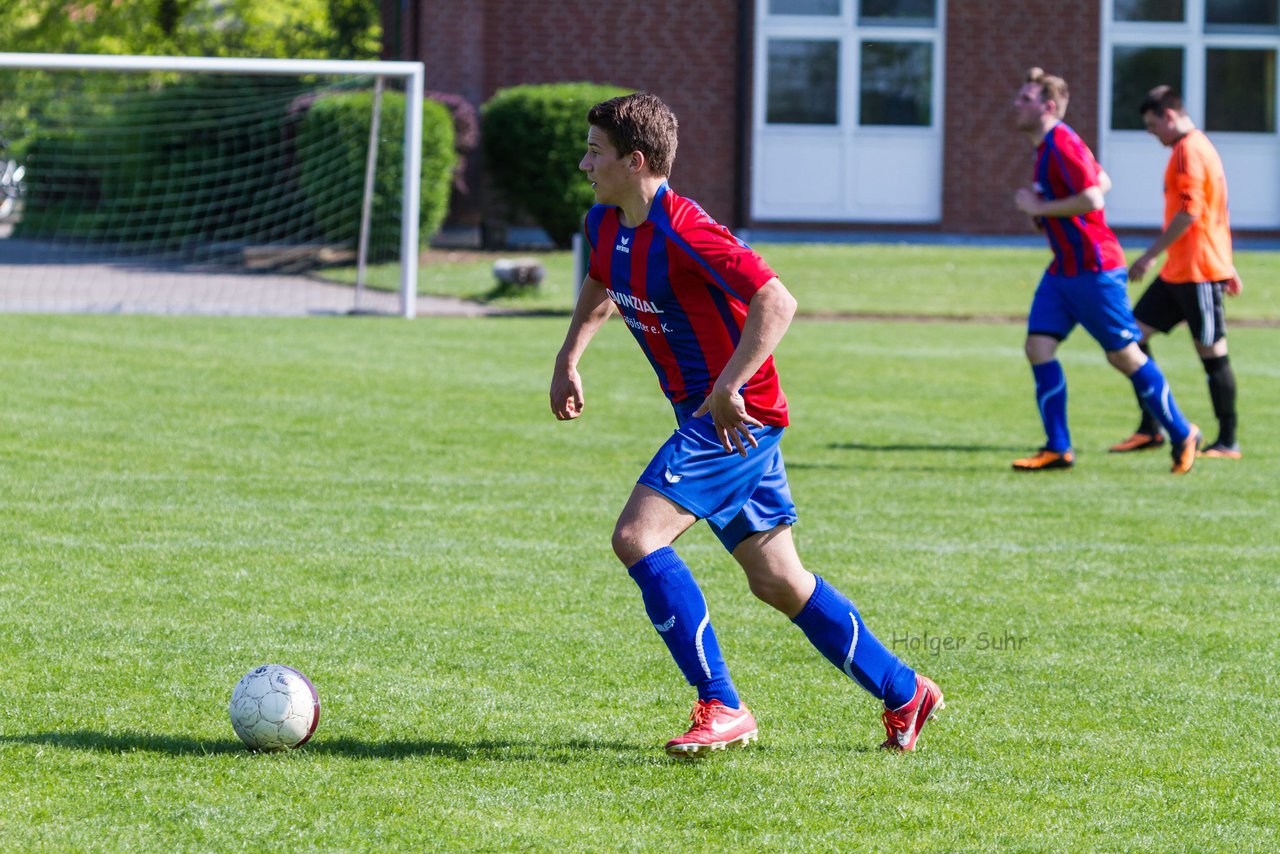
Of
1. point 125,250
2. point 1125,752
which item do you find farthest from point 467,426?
point 125,250

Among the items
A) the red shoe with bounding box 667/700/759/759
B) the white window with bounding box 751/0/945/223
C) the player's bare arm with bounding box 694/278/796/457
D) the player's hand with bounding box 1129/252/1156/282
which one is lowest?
the red shoe with bounding box 667/700/759/759

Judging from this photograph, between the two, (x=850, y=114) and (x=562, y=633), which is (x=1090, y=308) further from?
(x=850, y=114)

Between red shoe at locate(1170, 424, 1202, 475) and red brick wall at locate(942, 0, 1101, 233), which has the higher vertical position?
red brick wall at locate(942, 0, 1101, 233)

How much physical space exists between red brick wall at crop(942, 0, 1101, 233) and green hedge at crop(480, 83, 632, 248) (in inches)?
222

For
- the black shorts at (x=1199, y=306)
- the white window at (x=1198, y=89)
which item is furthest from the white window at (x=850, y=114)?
the black shorts at (x=1199, y=306)

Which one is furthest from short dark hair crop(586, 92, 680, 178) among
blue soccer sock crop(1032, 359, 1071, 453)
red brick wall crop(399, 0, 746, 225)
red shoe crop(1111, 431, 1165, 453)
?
red brick wall crop(399, 0, 746, 225)

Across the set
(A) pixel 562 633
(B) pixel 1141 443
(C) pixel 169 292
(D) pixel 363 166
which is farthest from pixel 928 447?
(D) pixel 363 166

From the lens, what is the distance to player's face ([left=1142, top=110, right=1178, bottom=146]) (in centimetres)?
1016

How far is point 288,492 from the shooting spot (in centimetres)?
854

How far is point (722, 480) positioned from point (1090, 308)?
5.78m

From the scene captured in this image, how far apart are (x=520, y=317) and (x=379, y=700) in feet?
45.5

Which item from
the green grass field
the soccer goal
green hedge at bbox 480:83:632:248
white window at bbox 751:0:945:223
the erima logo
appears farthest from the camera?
white window at bbox 751:0:945:223

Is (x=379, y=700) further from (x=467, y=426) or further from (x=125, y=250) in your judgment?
(x=125, y=250)
